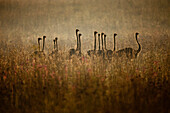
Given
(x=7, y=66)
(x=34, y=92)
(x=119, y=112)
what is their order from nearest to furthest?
(x=119, y=112)
(x=34, y=92)
(x=7, y=66)

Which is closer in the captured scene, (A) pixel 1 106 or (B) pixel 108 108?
(B) pixel 108 108

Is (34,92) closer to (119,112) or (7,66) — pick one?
(119,112)

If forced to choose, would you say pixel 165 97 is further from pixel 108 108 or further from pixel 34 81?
pixel 34 81

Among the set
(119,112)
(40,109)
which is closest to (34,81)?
(40,109)

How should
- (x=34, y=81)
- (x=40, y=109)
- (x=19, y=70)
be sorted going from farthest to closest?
(x=19, y=70)
(x=34, y=81)
(x=40, y=109)

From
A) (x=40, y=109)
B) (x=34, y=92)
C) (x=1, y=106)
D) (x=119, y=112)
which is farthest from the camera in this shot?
(x=34, y=92)

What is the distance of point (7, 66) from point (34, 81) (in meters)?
2.43

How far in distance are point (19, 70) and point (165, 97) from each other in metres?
4.90

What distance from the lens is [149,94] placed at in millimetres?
4629

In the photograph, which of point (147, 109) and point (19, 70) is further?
point (19, 70)

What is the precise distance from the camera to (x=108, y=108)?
13.0ft

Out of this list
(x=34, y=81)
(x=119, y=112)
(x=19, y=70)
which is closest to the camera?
(x=119, y=112)

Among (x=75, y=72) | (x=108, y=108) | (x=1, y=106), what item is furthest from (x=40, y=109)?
(x=75, y=72)

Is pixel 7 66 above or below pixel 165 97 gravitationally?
above
